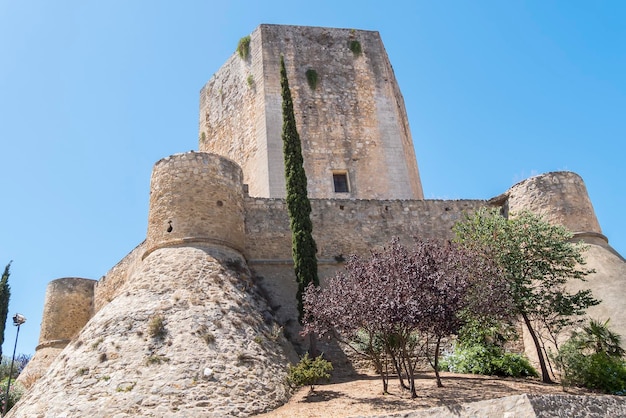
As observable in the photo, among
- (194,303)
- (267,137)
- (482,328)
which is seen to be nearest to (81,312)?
(267,137)

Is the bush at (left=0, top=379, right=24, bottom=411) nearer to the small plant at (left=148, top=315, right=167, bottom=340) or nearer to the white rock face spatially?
the white rock face

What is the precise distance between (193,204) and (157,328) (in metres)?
4.26

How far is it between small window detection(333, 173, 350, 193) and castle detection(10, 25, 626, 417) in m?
0.06

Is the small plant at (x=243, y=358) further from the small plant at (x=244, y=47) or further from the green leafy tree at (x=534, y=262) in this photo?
the small plant at (x=244, y=47)

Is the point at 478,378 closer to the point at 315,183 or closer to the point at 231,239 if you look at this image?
the point at 231,239

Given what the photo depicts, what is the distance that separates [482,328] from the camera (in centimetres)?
1246

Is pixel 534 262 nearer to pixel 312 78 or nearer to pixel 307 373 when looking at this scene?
pixel 307 373

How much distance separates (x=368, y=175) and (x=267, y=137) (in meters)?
4.24

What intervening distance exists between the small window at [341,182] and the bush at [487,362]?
29.3ft

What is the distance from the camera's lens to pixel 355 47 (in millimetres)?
23625

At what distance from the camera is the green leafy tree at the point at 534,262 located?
1255 cm

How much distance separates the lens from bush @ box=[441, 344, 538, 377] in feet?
41.5

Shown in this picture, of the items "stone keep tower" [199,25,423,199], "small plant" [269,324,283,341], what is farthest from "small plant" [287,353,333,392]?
"stone keep tower" [199,25,423,199]

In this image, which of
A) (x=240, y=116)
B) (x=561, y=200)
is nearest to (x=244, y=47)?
(x=240, y=116)
